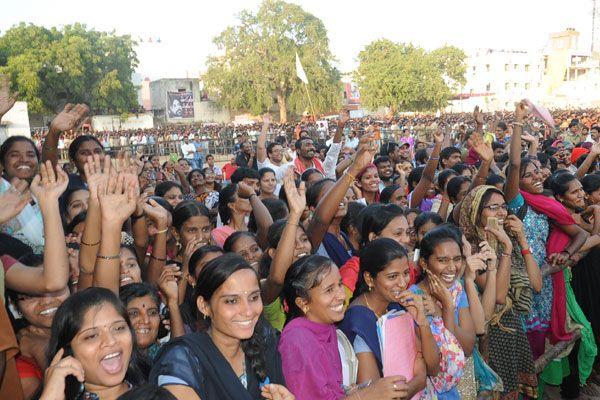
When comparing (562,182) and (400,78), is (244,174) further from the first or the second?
(400,78)

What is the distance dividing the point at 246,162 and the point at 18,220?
5777 mm

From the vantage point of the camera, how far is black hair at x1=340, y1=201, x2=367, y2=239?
4085 mm

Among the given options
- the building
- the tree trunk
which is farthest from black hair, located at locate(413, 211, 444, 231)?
the building

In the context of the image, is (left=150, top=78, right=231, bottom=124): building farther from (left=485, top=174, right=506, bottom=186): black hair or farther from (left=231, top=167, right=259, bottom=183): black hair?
(left=485, top=174, right=506, bottom=186): black hair

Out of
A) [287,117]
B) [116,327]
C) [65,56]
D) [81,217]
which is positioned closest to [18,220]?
[81,217]

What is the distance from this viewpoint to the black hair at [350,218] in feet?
13.4

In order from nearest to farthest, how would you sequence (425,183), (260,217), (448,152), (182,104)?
(260,217), (425,183), (448,152), (182,104)

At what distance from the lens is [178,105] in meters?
46.4

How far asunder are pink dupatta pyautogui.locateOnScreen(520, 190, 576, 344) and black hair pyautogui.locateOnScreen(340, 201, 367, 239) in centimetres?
138

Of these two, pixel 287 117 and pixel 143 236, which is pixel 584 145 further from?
pixel 287 117

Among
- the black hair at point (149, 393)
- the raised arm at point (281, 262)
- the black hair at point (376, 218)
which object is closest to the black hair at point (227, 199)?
the black hair at point (376, 218)

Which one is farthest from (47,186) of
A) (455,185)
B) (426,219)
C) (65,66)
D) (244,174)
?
(65,66)

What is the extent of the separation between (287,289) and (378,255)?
1.65 ft

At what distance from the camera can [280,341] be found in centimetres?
231
